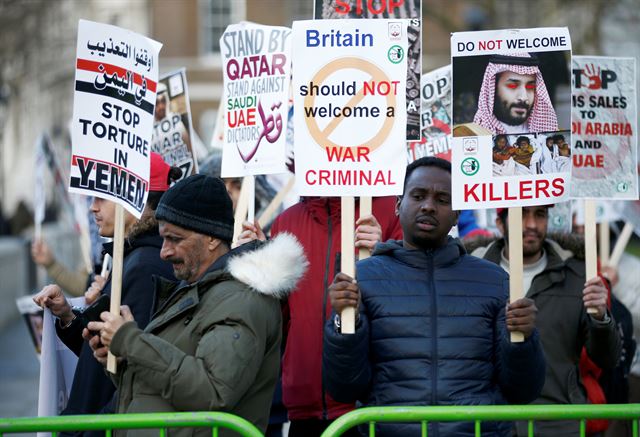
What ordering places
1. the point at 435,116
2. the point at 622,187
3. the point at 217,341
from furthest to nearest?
the point at 435,116 < the point at 622,187 < the point at 217,341

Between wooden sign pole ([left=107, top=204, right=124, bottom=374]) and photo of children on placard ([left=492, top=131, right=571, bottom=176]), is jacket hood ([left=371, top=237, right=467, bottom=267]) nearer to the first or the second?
photo of children on placard ([left=492, top=131, right=571, bottom=176])

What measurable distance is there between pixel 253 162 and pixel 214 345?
6.90 ft

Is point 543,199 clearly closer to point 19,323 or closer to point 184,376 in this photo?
point 184,376

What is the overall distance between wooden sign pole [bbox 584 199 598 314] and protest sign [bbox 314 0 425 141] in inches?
35.1

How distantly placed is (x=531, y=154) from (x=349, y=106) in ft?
2.51

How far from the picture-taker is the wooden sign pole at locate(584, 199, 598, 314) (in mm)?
5828

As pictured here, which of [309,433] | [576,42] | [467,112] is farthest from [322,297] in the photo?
[576,42]

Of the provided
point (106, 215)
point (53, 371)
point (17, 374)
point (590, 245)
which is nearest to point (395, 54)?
point (590, 245)

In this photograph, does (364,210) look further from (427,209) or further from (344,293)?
(344,293)

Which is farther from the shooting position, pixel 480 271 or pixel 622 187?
pixel 622 187

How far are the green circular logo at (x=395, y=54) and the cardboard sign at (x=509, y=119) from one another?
8.6 inches

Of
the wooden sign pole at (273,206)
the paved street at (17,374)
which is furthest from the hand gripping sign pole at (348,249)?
the paved street at (17,374)

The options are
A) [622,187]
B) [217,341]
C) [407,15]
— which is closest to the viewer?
[217,341]

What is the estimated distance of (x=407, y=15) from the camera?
19.9ft
